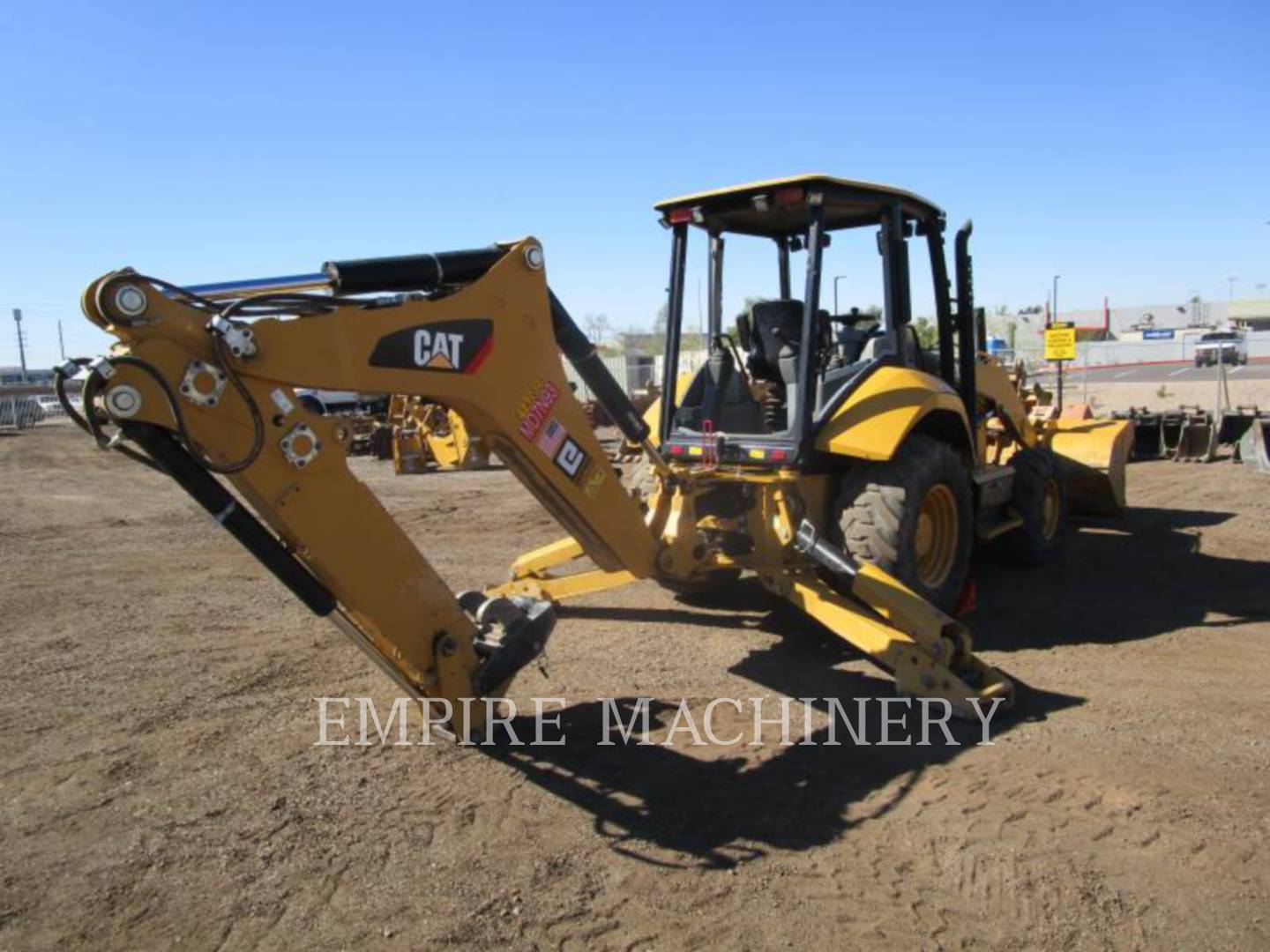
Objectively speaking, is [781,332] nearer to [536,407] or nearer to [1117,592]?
[536,407]

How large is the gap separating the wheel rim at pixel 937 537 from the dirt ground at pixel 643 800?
40 cm

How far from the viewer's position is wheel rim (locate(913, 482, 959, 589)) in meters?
6.18

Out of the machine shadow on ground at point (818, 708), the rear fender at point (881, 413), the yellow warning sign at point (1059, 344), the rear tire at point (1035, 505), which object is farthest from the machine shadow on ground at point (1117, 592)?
the yellow warning sign at point (1059, 344)

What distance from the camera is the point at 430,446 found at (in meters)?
16.3

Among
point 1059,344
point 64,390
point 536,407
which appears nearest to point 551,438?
point 536,407

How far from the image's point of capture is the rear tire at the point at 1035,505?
24.7ft

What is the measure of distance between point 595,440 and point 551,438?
32cm

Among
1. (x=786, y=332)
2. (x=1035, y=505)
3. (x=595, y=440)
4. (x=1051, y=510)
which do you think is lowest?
(x=1051, y=510)

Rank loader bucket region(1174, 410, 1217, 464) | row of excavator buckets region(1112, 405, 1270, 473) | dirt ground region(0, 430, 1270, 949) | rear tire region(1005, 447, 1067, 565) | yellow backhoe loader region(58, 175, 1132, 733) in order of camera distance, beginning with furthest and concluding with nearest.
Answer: loader bucket region(1174, 410, 1217, 464)
row of excavator buckets region(1112, 405, 1270, 473)
rear tire region(1005, 447, 1067, 565)
yellow backhoe loader region(58, 175, 1132, 733)
dirt ground region(0, 430, 1270, 949)

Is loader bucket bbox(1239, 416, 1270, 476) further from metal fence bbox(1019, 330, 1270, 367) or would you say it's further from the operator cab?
metal fence bbox(1019, 330, 1270, 367)

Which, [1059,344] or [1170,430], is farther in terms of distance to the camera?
[1059,344]

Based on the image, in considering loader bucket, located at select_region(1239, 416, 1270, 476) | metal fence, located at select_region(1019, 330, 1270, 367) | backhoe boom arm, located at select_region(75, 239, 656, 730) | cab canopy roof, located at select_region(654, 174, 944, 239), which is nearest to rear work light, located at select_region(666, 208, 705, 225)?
cab canopy roof, located at select_region(654, 174, 944, 239)

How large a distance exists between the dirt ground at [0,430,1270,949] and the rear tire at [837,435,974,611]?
17.4 inches

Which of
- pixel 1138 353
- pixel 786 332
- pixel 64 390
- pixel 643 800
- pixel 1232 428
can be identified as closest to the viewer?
pixel 64 390
